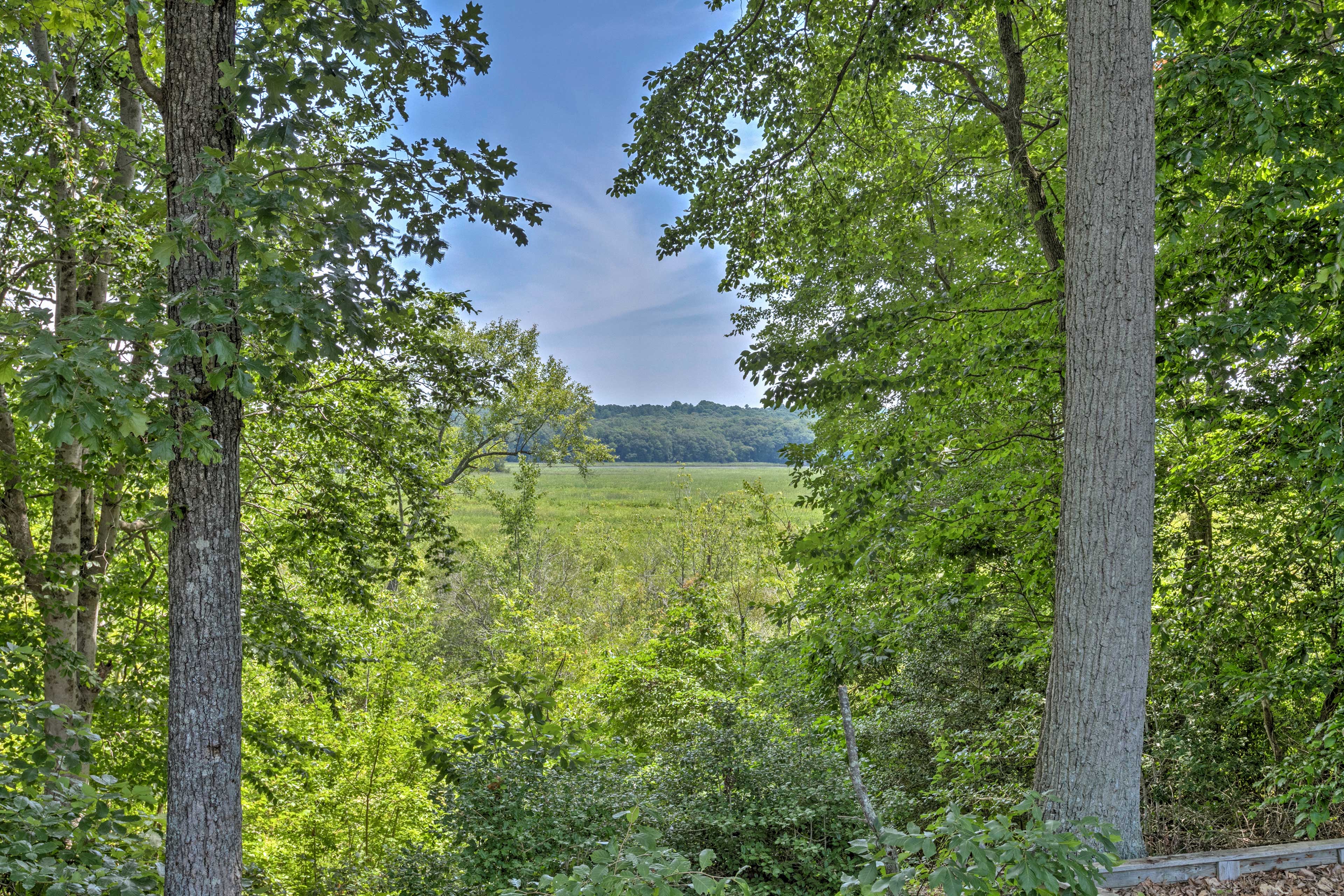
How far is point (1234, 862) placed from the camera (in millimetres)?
2855

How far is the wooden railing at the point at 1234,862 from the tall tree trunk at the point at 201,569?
3.99 metres

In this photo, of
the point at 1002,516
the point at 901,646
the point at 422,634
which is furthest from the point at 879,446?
the point at 422,634

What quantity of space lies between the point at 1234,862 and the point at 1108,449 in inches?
74.1

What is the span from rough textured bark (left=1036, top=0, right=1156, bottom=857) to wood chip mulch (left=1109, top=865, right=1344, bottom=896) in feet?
0.51

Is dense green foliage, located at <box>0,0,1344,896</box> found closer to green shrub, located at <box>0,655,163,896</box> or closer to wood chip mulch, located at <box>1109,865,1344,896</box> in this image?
green shrub, located at <box>0,655,163,896</box>

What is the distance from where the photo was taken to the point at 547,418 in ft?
61.2

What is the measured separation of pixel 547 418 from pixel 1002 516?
15.0 meters

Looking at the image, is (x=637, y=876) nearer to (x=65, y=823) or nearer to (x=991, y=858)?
(x=991, y=858)

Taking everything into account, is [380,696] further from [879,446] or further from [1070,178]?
[1070,178]

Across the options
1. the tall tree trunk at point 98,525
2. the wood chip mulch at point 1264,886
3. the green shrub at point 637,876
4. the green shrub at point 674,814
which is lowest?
the green shrub at point 674,814

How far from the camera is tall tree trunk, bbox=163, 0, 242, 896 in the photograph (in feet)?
10.1

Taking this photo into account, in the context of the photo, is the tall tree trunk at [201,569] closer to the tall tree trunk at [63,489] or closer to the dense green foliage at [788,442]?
the dense green foliage at [788,442]

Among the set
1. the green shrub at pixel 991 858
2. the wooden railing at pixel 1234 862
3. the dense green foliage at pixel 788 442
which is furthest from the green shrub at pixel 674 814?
the green shrub at pixel 991 858

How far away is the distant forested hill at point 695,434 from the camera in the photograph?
5534cm
